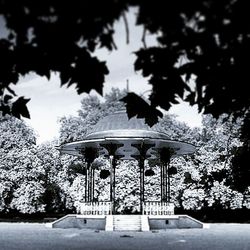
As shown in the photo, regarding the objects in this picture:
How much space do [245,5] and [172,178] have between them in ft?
134

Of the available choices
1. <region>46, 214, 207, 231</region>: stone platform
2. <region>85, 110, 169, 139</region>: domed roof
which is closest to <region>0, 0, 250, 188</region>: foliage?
<region>46, 214, 207, 231</region>: stone platform

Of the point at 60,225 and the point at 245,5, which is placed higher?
the point at 245,5

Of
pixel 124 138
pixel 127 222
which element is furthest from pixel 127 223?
pixel 124 138

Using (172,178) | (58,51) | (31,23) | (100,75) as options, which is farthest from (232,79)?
(172,178)

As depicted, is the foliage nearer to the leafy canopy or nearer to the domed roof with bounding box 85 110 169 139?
the leafy canopy

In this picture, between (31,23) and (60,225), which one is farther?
(60,225)

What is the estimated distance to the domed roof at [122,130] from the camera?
2966cm

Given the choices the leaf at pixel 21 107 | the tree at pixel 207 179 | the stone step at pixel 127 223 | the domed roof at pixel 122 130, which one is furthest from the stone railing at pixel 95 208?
the leaf at pixel 21 107

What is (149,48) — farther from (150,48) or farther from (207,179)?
(207,179)

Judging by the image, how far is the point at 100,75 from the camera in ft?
15.3

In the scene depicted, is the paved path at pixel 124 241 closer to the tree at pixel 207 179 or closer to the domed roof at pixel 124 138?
the domed roof at pixel 124 138

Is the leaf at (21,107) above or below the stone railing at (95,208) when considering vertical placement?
above

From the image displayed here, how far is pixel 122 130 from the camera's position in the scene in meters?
30.0

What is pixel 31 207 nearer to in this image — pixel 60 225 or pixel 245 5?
pixel 60 225
